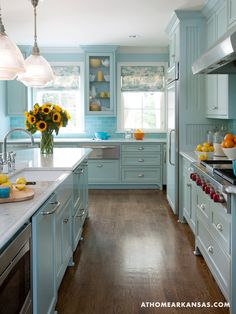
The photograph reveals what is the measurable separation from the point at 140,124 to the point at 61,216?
17.5 feet

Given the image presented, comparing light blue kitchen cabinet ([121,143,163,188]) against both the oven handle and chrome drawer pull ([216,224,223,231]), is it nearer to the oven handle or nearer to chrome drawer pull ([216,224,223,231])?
chrome drawer pull ([216,224,223,231])

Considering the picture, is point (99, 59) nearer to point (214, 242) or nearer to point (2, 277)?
point (214, 242)

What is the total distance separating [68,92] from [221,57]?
17.8ft

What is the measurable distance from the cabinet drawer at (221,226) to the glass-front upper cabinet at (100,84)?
498cm

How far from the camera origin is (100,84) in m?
7.95

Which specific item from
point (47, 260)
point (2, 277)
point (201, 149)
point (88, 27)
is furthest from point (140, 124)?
point (2, 277)

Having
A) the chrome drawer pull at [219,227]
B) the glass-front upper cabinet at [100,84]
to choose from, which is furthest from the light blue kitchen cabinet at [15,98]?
the chrome drawer pull at [219,227]

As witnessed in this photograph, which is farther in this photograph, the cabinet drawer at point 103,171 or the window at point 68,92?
the window at point 68,92

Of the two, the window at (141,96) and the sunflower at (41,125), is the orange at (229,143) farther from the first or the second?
the window at (141,96)

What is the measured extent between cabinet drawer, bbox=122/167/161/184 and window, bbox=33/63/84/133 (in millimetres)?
1252

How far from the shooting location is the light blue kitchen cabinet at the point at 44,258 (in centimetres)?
214

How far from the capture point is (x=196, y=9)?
5.20 m

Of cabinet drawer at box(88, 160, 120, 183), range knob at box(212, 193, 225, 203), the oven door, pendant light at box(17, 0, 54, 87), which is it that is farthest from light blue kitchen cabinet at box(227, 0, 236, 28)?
cabinet drawer at box(88, 160, 120, 183)

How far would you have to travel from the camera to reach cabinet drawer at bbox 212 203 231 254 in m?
2.72
